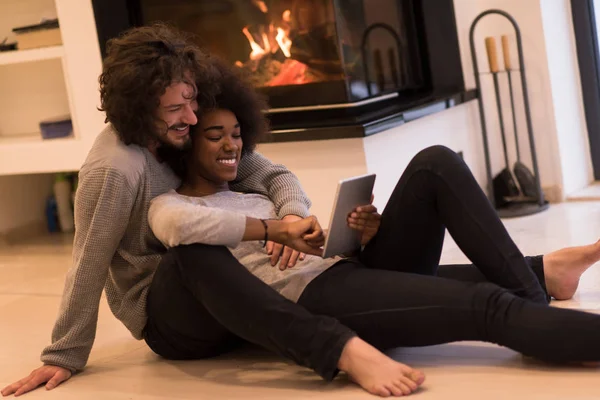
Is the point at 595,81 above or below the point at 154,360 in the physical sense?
above

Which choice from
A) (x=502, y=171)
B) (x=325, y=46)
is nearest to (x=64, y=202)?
(x=325, y=46)

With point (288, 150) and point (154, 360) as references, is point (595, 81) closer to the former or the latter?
point (288, 150)

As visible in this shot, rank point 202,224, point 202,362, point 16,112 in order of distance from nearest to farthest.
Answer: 1. point 202,224
2. point 202,362
3. point 16,112

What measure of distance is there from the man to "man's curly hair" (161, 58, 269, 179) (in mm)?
13

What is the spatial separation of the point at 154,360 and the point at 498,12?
1824 millimetres

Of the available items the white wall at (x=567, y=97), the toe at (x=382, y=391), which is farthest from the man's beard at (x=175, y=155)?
the white wall at (x=567, y=97)

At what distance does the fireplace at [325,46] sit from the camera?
297 centimetres

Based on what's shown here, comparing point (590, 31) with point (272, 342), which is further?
point (590, 31)

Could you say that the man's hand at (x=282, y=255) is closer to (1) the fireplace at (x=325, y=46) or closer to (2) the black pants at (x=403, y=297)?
(2) the black pants at (x=403, y=297)

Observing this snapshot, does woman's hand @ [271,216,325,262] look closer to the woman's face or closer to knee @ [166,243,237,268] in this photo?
knee @ [166,243,237,268]

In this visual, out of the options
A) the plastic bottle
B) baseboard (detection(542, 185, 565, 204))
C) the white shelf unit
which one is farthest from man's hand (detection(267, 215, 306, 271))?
the plastic bottle

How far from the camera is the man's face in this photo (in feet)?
6.23

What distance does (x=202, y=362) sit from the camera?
2.03 metres

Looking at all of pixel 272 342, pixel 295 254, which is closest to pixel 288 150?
pixel 295 254
